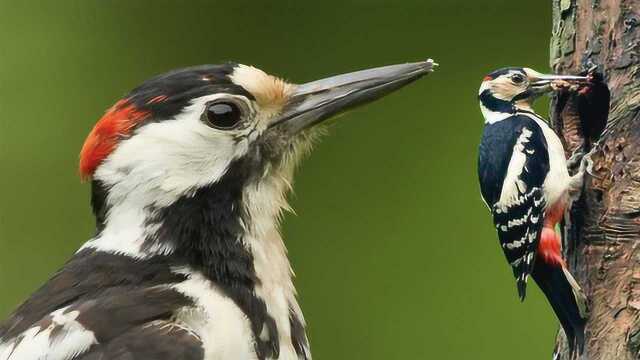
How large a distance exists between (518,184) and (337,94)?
1.45ft

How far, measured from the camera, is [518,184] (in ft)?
7.22

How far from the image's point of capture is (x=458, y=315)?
385 cm

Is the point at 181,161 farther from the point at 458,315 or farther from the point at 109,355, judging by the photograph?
the point at 458,315

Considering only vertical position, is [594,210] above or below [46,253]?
above

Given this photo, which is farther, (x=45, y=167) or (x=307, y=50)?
(x=45, y=167)

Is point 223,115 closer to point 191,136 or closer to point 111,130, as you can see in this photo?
point 191,136

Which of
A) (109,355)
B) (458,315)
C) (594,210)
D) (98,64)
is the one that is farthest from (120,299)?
(98,64)

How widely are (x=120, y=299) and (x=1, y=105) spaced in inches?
93.4

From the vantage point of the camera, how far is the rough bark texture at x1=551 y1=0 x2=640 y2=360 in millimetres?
2250

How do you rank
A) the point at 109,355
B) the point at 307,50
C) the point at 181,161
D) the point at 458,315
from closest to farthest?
the point at 109,355, the point at 181,161, the point at 458,315, the point at 307,50

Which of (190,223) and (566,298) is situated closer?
(566,298)

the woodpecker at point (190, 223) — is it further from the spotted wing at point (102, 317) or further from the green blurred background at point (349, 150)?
the green blurred background at point (349, 150)

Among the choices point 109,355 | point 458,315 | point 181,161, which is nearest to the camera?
point 109,355

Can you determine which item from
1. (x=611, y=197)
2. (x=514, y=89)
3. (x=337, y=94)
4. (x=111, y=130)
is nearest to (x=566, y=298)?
(x=611, y=197)
